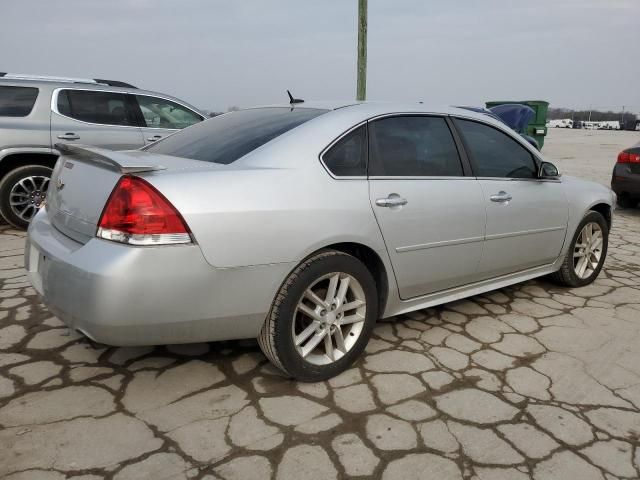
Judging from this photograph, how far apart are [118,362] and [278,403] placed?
0.96m

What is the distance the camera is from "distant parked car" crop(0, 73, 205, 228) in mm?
5461

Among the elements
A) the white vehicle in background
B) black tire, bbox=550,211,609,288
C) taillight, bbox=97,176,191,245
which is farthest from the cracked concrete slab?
the white vehicle in background

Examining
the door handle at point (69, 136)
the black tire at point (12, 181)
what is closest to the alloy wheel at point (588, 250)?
the door handle at point (69, 136)

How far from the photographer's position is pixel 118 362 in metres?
2.74

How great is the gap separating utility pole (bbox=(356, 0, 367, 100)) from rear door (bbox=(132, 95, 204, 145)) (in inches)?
189

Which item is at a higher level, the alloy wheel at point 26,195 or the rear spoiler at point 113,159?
→ the rear spoiler at point 113,159

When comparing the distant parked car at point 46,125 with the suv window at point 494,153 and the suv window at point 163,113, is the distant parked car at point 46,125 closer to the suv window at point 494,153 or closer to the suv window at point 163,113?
the suv window at point 163,113

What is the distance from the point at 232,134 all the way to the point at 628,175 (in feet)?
23.5

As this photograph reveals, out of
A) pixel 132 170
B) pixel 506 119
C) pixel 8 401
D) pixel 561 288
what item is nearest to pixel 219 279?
pixel 132 170

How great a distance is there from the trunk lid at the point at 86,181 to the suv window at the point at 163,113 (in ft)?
12.8

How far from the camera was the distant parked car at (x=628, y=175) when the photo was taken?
764cm

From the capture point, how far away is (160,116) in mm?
6488

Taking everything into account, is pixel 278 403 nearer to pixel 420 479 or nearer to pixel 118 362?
pixel 420 479

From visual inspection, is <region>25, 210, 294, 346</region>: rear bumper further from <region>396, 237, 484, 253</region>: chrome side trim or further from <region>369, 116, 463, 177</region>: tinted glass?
<region>369, 116, 463, 177</region>: tinted glass
